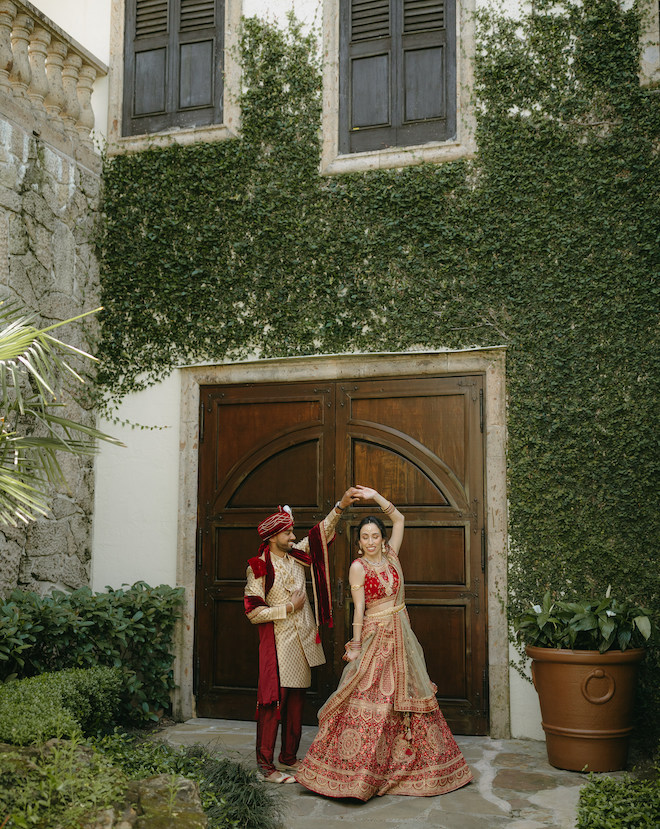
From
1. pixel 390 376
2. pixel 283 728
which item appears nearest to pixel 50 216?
pixel 390 376

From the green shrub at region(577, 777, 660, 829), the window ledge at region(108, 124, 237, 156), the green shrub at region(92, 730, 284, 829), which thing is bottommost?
the green shrub at region(92, 730, 284, 829)

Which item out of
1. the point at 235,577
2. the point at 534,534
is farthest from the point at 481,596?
the point at 235,577

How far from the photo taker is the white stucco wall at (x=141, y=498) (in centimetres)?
736

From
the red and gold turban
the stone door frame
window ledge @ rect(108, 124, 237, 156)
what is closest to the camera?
the red and gold turban

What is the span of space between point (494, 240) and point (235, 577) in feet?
11.0

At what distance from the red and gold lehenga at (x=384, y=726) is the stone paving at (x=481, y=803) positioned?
0.10 metres

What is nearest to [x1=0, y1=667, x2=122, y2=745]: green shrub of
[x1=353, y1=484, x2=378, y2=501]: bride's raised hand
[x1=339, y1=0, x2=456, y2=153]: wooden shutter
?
[x1=353, y1=484, x2=378, y2=501]: bride's raised hand

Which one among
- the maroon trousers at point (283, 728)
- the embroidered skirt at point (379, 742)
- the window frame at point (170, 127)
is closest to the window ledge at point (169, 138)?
the window frame at point (170, 127)

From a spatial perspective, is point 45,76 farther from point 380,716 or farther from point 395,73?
point 380,716

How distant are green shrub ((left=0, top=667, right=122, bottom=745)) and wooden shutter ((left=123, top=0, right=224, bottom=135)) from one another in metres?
4.74

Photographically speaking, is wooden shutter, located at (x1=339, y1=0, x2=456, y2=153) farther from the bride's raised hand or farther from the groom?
the groom

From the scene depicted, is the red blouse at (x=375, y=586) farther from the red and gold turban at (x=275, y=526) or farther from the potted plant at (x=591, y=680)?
the potted plant at (x=591, y=680)

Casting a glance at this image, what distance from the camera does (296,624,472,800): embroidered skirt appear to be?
489 centimetres

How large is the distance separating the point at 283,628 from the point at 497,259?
127 inches
